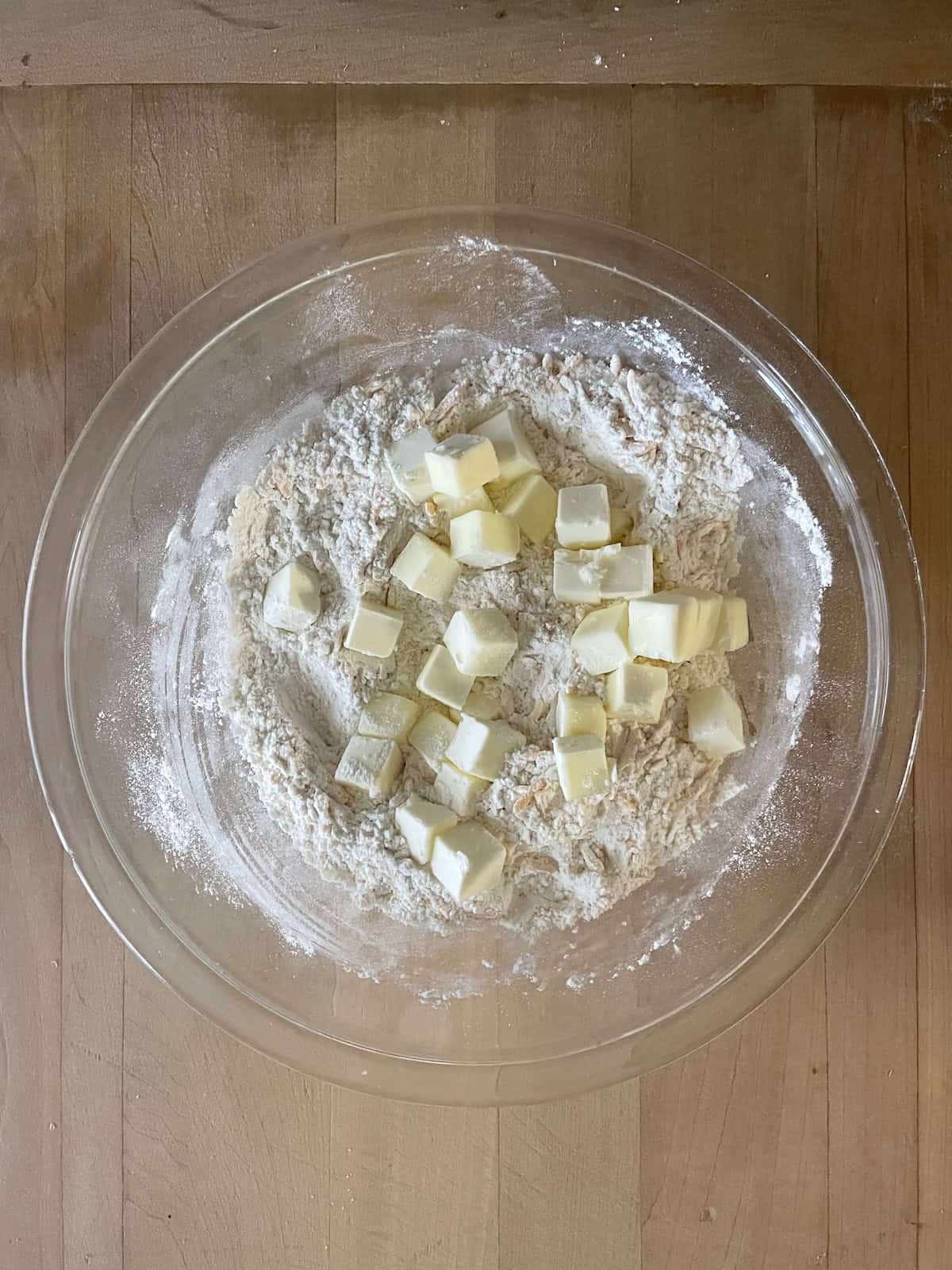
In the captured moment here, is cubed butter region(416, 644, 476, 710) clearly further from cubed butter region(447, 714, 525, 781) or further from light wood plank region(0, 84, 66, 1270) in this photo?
light wood plank region(0, 84, 66, 1270)

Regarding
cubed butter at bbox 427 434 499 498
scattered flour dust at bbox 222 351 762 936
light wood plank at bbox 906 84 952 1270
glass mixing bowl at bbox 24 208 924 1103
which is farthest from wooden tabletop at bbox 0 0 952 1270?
cubed butter at bbox 427 434 499 498

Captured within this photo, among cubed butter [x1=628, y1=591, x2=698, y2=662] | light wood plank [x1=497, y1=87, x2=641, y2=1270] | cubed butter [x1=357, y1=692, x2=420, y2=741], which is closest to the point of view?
cubed butter [x1=628, y1=591, x2=698, y2=662]

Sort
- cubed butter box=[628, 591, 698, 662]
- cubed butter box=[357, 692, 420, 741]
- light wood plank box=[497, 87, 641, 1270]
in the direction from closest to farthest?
cubed butter box=[628, 591, 698, 662] → cubed butter box=[357, 692, 420, 741] → light wood plank box=[497, 87, 641, 1270]

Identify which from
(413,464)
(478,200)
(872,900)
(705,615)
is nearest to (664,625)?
(705,615)

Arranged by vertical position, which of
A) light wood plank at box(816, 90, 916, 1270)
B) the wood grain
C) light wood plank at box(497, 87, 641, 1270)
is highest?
the wood grain

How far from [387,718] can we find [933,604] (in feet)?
2.60

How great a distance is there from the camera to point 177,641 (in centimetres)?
121

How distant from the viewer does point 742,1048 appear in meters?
1.26

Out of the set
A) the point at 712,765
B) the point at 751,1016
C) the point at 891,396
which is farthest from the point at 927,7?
the point at 751,1016

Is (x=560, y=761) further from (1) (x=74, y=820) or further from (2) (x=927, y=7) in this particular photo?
(2) (x=927, y=7)

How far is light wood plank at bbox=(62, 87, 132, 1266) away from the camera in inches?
48.5

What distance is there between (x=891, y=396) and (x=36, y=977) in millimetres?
1510

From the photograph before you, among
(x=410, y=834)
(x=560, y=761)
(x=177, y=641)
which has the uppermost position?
(x=177, y=641)

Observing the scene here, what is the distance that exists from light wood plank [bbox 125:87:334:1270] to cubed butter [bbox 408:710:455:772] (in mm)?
535
